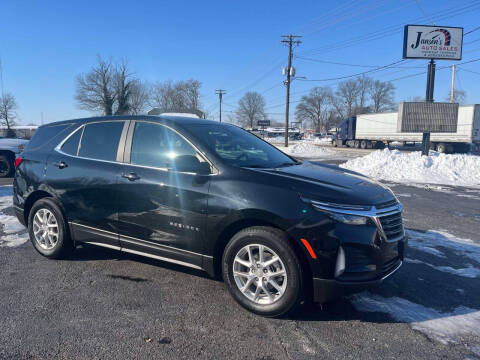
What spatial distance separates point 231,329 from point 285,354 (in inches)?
20.7

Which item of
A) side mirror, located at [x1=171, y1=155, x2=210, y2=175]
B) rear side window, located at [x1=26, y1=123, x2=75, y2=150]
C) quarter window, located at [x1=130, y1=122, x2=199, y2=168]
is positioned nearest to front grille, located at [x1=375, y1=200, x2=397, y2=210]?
side mirror, located at [x1=171, y1=155, x2=210, y2=175]

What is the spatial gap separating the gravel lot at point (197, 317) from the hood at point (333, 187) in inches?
41.8

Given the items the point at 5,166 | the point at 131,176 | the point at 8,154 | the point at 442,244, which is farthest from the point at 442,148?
the point at 131,176

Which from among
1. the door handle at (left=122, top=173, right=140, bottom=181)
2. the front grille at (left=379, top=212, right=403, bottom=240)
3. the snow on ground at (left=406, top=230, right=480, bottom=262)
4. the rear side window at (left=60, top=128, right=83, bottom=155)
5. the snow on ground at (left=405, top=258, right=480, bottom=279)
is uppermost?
the rear side window at (left=60, top=128, right=83, bottom=155)

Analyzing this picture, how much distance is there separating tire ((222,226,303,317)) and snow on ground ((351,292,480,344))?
2.71ft

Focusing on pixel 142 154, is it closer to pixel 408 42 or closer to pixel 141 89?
pixel 408 42

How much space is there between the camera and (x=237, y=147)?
4016 mm

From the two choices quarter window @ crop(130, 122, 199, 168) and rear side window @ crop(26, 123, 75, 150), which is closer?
quarter window @ crop(130, 122, 199, 168)

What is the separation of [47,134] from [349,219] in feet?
13.5

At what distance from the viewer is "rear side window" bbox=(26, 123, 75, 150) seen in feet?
15.5

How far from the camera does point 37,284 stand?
12.6 ft

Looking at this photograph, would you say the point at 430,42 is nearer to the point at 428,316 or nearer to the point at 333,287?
the point at 428,316

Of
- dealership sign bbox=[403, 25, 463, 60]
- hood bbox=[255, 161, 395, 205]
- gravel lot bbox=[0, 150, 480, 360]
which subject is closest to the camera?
gravel lot bbox=[0, 150, 480, 360]

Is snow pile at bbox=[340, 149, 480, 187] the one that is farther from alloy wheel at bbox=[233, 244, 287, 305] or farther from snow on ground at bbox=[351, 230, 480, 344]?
alloy wheel at bbox=[233, 244, 287, 305]
